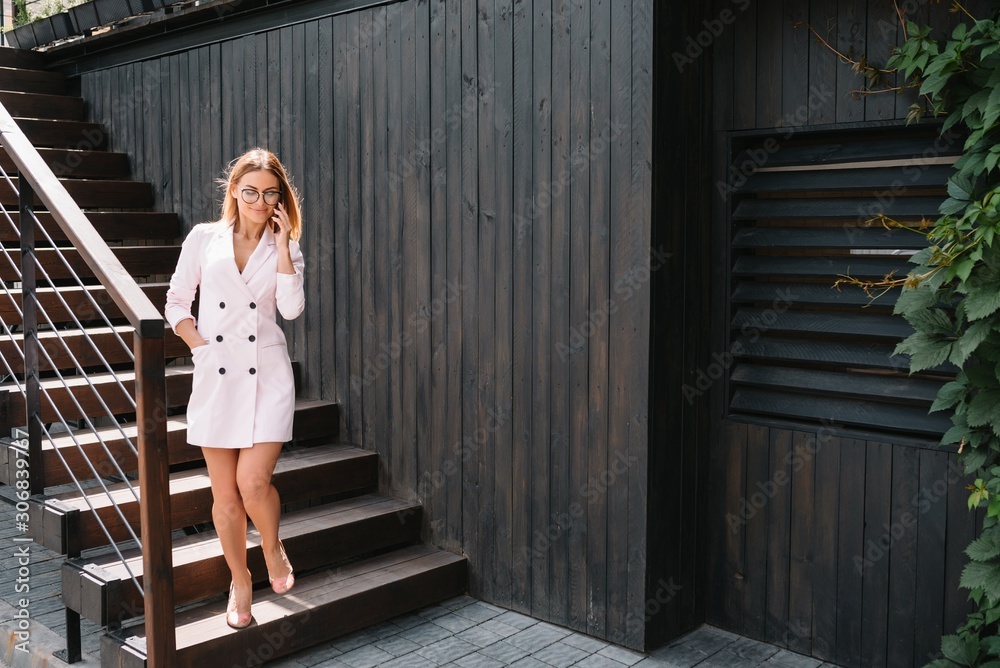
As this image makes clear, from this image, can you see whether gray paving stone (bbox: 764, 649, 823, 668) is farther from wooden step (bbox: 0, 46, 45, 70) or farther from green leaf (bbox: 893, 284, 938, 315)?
wooden step (bbox: 0, 46, 45, 70)

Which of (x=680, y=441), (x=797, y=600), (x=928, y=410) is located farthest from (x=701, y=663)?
(x=928, y=410)

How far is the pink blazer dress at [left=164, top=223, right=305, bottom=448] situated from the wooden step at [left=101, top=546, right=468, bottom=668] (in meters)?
0.73

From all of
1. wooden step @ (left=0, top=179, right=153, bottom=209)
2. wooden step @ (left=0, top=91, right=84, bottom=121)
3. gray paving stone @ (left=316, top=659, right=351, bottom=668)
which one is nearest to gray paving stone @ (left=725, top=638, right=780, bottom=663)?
gray paving stone @ (left=316, top=659, right=351, bottom=668)

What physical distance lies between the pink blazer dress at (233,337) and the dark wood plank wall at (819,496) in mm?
1815

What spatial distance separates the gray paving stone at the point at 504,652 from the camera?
3.81 metres

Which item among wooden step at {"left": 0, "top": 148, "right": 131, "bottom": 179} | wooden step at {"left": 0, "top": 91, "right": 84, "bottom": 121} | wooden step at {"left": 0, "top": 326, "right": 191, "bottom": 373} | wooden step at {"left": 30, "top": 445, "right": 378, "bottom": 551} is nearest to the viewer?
wooden step at {"left": 30, "top": 445, "right": 378, "bottom": 551}

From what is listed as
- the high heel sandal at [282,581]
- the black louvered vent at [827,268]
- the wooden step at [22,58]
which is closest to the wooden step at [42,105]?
the wooden step at [22,58]

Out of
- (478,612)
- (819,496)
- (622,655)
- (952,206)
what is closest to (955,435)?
(819,496)

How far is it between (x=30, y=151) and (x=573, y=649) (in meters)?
2.96

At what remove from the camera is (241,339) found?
11.4 feet

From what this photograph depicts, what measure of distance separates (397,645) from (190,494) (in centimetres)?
107

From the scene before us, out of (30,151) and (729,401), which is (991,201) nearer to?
(729,401)

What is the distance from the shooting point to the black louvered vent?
3568 mm

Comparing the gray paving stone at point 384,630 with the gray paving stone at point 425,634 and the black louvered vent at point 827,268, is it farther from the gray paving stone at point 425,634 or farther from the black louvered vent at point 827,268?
the black louvered vent at point 827,268
